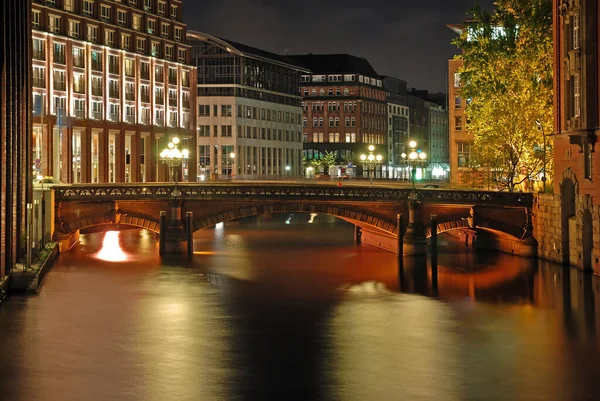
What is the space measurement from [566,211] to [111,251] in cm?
3884

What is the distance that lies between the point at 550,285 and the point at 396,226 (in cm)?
2196

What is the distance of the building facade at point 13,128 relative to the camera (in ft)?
216

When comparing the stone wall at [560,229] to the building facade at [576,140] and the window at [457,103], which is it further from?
the window at [457,103]

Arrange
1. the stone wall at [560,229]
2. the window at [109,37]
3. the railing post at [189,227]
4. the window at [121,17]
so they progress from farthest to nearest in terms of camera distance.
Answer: the window at [121,17] → the window at [109,37] → the railing post at [189,227] → the stone wall at [560,229]

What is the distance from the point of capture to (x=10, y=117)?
7000 centimetres

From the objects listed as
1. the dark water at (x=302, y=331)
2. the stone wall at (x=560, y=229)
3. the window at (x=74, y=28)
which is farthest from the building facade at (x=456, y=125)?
the stone wall at (x=560, y=229)

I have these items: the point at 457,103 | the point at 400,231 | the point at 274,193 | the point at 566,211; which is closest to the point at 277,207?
the point at 274,193

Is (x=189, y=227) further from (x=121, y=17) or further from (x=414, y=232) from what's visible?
(x=121, y=17)

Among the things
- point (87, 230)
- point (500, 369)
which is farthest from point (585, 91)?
point (87, 230)

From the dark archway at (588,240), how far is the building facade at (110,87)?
63.5 m

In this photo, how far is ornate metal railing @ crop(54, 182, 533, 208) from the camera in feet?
306

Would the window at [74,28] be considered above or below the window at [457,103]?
above

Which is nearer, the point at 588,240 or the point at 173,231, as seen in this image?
the point at 588,240

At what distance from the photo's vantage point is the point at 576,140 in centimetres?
7775
